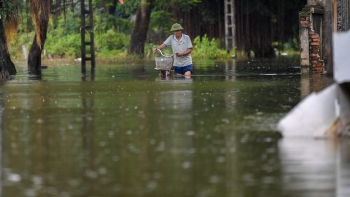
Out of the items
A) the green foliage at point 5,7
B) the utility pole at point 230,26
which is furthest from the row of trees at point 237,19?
the green foliage at point 5,7

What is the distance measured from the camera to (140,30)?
1860 inches

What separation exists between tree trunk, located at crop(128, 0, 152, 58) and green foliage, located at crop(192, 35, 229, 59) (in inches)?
105

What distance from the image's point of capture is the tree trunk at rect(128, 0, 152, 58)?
4644 cm

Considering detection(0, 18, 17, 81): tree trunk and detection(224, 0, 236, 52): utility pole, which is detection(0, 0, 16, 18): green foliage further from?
detection(224, 0, 236, 52): utility pole

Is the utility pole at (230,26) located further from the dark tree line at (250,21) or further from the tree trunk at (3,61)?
the tree trunk at (3,61)

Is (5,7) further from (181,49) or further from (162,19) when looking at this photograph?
(162,19)

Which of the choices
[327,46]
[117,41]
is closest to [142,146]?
[327,46]


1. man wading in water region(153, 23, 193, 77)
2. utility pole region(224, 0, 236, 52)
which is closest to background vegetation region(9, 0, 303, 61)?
utility pole region(224, 0, 236, 52)

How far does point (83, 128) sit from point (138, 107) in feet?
9.61

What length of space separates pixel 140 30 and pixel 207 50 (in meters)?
3.34

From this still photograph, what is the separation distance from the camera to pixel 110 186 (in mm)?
8453

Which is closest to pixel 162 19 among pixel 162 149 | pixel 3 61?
pixel 3 61

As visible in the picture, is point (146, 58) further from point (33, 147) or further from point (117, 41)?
point (33, 147)

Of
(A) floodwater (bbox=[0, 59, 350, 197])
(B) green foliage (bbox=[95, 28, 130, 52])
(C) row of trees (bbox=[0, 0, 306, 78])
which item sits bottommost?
(A) floodwater (bbox=[0, 59, 350, 197])
